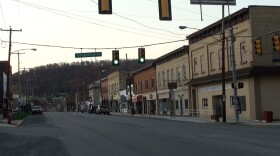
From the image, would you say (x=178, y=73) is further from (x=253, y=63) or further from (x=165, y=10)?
(x=165, y=10)

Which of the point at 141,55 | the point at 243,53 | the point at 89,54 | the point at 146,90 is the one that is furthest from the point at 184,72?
the point at 141,55

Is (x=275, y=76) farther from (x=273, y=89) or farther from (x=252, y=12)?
(x=252, y=12)

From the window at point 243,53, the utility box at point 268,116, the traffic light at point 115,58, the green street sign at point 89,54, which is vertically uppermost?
the window at point 243,53

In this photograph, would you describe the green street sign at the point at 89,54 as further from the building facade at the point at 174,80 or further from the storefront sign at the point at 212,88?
the building facade at the point at 174,80

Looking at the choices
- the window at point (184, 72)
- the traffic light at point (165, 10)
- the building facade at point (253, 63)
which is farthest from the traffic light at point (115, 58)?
the window at point (184, 72)

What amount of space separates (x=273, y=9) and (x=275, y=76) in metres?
5.72

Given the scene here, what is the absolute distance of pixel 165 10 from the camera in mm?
18156

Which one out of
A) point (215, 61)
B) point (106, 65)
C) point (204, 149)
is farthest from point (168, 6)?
point (106, 65)

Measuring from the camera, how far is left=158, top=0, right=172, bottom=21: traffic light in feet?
59.3

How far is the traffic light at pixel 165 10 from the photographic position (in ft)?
59.3

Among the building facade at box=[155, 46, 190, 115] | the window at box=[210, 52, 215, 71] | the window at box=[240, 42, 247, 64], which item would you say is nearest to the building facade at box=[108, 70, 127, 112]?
the building facade at box=[155, 46, 190, 115]

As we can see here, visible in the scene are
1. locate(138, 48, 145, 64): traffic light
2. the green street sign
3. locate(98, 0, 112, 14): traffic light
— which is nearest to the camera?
locate(98, 0, 112, 14): traffic light

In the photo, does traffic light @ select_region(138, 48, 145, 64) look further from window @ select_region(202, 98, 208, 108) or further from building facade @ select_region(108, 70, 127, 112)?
building facade @ select_region(108, 70, 127, 112)

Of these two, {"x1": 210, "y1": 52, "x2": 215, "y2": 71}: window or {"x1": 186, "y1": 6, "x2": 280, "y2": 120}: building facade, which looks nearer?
{"x1": 186, "y1": 6, "x2": 280, "y2": 120}: building facade
